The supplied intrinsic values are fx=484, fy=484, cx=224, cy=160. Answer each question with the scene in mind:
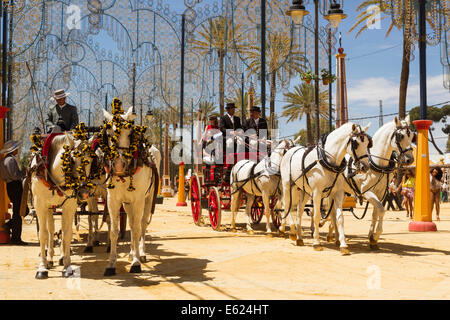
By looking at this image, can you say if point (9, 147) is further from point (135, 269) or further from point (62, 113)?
point (135, 269)

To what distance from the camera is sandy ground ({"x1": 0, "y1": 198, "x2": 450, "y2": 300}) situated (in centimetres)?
590

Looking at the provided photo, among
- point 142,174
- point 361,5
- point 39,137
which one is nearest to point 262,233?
point 142,174

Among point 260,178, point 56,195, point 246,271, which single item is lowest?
point 246,271

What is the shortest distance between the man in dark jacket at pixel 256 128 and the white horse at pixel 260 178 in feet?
1.99

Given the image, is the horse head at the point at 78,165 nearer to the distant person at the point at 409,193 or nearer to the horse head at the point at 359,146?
the horse head at the point at 359,146

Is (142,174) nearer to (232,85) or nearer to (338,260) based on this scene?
(338,260)

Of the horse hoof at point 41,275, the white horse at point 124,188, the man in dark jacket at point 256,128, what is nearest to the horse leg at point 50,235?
the horse hoof at point 41,275

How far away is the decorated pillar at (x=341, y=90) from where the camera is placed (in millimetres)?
19328

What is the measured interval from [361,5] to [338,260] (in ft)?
73.6

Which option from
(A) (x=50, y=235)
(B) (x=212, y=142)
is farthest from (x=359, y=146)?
(B) (x=212, y=142)

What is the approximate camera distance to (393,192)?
23344 mm

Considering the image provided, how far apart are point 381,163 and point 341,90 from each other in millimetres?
10590

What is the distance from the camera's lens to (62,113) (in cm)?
833

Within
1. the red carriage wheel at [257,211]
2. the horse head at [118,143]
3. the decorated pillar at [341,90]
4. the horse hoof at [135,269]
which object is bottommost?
the horse hoof at [135,269]
